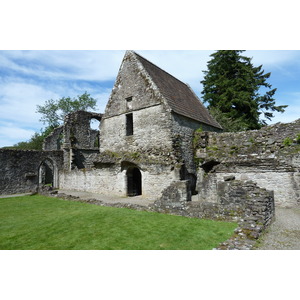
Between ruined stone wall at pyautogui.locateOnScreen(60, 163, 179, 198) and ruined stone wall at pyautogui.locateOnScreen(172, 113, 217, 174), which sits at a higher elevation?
ruined stone wall at pyautogui.locateOnScreen(172, 113, 217, 174)

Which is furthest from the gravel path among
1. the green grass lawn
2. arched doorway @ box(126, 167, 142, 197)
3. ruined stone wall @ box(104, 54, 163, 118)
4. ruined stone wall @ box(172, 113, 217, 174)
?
ruined stone wall @ box(104, 54, 163, 118)

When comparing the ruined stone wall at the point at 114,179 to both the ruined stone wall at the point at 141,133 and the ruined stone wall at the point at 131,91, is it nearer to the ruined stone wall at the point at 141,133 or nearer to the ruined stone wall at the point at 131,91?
the ruined stone wall at the point at 141,133

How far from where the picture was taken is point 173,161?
41.0 feet

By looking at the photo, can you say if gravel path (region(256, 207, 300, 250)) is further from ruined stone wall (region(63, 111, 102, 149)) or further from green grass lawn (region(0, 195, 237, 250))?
ruined stone wall (region(63, 111, 102, 149))

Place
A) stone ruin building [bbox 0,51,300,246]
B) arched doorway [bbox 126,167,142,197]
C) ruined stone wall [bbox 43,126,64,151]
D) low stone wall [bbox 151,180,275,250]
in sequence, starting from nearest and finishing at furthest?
low stone wall [bbox 151,180,275,250]
stone ruin building [bbox 0,51,300,246]
arched doorway [bbox 126,167,142,197]
ruined stone wall [bbox 43,126,64,151]

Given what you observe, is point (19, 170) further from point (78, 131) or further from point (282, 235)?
point (282, 235)

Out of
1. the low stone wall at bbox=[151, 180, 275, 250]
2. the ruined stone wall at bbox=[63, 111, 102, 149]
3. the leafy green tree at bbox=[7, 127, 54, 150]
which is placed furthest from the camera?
the leafy green tree at bbox=[7, 127, 54, 150]

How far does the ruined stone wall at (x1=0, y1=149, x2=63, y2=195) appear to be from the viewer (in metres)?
16.6

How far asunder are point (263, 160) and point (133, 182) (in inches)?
325

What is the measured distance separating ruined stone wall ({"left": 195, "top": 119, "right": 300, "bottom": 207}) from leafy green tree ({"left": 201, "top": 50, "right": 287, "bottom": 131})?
10294mm

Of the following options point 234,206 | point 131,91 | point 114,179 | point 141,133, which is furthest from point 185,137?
point 234,206

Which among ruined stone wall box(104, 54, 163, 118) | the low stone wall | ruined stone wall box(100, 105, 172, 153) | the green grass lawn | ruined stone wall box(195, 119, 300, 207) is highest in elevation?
ruined stone wall box(104, 54, 163, 118)

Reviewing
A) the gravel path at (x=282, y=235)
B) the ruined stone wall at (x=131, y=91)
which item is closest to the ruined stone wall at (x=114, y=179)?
the ruined stone wall at (x=131, y=91)

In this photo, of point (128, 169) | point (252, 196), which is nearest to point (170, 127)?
point (128, 169)
